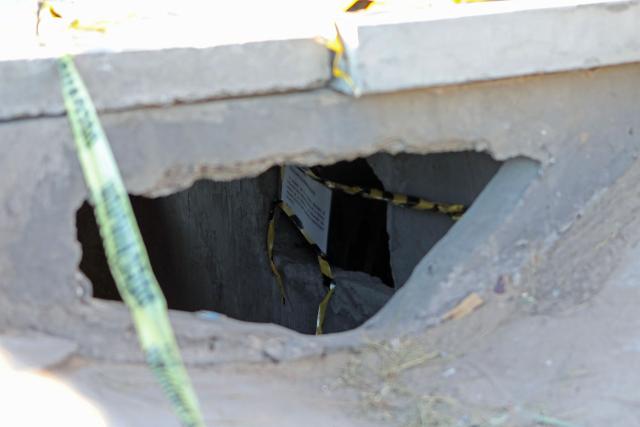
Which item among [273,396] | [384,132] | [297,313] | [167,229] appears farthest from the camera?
[167,229]

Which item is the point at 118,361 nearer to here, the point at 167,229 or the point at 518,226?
the point at 518,226

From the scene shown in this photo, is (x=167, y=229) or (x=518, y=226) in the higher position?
(x=167, y=229)

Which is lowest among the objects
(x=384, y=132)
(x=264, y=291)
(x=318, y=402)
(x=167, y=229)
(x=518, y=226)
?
(x=318, y=402)

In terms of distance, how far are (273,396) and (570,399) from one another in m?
1.09

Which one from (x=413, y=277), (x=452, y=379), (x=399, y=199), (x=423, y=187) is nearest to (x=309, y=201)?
(x=399, y=199)

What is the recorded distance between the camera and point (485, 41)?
363cm

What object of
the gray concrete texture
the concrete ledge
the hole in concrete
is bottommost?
the gray concrete texture

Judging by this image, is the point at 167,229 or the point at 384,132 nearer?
the point at 384,132

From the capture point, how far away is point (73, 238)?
330cm

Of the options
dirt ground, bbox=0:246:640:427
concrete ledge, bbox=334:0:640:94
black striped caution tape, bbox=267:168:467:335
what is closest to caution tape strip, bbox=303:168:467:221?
black striped caution tape, bbox=267:168:467:335

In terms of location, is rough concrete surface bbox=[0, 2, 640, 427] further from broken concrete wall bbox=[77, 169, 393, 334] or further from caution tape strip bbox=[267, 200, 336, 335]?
caution tape strip bbox=[267, 200, 336, 335]

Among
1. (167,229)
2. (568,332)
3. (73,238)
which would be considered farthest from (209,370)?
(167,229)

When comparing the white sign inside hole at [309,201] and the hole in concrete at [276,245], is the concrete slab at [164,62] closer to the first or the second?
the hole in concrete at [276,245]

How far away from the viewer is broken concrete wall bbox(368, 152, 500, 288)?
456 cm
